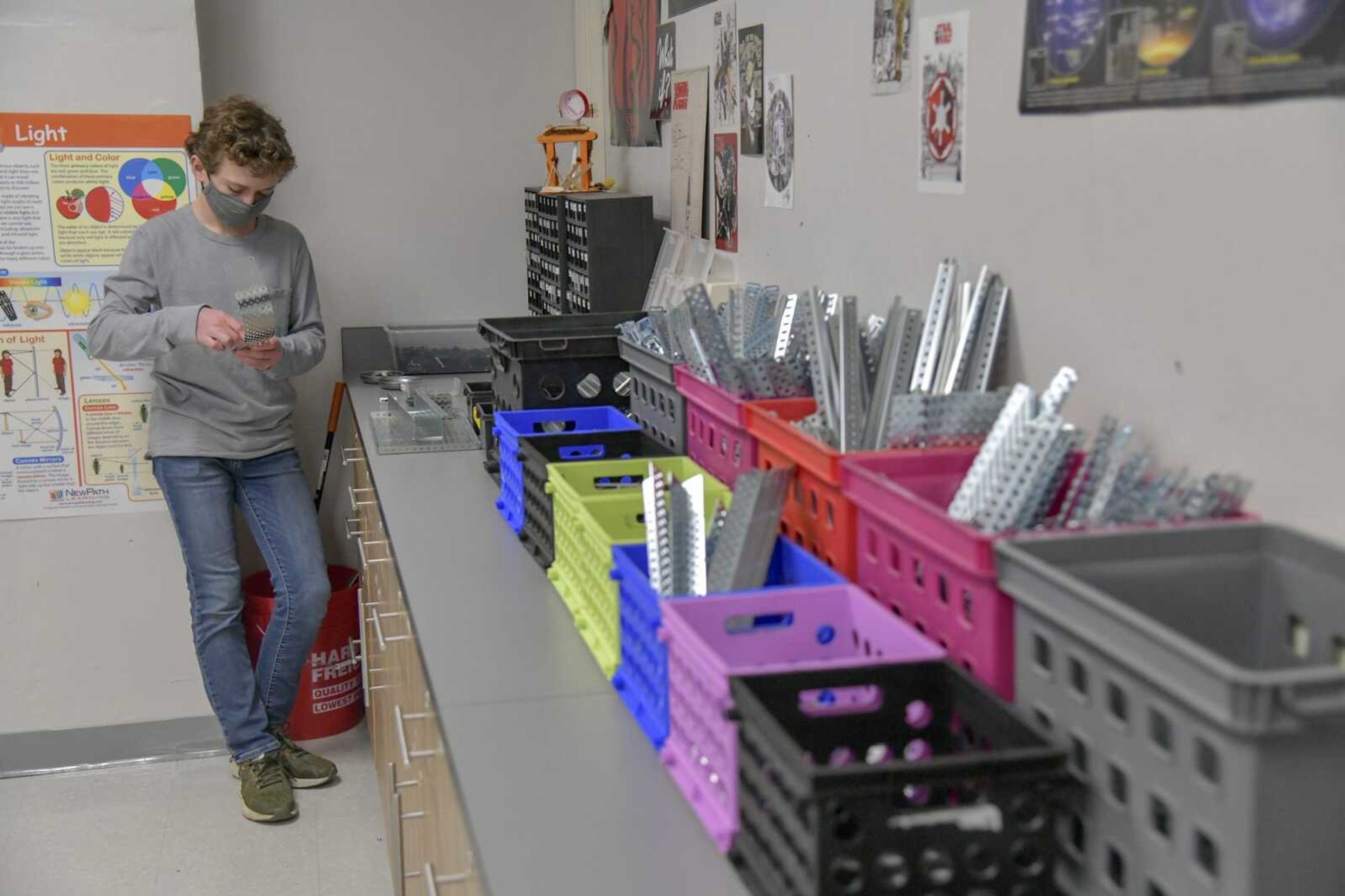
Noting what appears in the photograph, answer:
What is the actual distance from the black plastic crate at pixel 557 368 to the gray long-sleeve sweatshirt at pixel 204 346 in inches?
33.3

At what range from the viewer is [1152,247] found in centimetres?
148

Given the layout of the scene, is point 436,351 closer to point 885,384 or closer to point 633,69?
point 633,69

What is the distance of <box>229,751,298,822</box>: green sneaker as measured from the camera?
3557 millimetres

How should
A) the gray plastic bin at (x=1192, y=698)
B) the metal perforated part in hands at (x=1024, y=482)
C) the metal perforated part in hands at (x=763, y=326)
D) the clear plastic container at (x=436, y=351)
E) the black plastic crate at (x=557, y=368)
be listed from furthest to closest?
the clear plastic container at (x=436, y=351)
the black plastic crate at (x=557, y=368)
the metal perforated part in hands at (x=763, y=326)
the metal perforated part in hands at (x=1024, y=482)
the gray plastic bin at (x=1192, y=698)

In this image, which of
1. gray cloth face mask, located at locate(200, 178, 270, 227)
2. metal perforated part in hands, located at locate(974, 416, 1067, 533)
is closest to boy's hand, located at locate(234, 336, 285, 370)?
gray cloth face mask, located at locate(200, 178, 270, 227)

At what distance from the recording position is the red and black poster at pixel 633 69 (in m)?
3.57

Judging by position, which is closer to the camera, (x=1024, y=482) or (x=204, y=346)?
(x=1024, y=482)

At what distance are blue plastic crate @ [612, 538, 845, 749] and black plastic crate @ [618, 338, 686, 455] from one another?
56 cm

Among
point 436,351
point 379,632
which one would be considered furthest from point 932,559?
point 436,351

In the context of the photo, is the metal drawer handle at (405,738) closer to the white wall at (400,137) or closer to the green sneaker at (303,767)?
the green sneaker at (303,767)

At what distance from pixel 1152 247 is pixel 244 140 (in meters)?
2.30

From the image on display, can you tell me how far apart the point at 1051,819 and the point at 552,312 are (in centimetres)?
280

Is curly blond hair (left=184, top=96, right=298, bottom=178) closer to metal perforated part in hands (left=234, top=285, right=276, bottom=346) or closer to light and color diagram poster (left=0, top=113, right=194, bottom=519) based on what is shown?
metal perforated part in hands (left=234, top=285, right=276, bottom=346)

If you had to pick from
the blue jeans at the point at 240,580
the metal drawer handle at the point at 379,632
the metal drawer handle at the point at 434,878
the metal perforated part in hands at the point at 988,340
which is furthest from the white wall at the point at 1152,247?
the blue jeans at the point at 240,580
